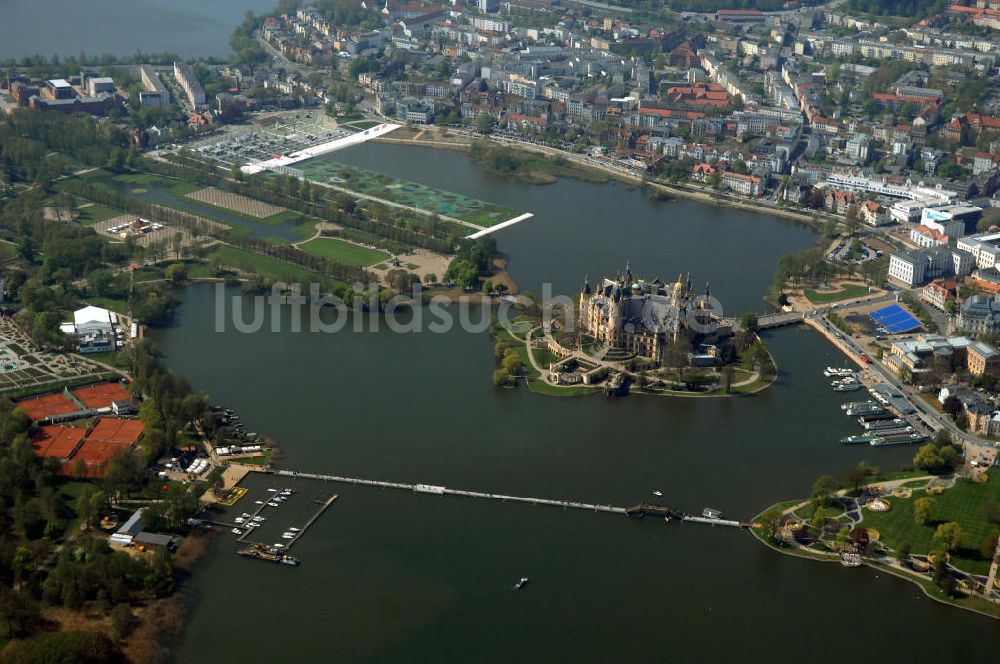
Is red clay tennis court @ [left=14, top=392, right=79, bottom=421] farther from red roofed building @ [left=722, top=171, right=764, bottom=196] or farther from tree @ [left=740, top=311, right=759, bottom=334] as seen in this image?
red roofed building @ [left=722, top=171, right=764, bottom=196]

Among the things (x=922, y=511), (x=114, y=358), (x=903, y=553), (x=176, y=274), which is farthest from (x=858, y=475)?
(x=176, y=274)

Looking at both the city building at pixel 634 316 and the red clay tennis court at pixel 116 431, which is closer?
the red clay tennis court at pixel 116 431

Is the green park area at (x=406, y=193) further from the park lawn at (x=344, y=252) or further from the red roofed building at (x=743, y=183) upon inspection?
the red roofed building at (x=743, y=183)

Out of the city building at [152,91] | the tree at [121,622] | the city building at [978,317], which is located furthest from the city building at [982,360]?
the city building at [152,91]

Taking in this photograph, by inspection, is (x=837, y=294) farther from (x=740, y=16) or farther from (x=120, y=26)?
(x=120, y=26)

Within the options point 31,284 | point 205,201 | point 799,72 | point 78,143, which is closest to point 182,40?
point 78,143
